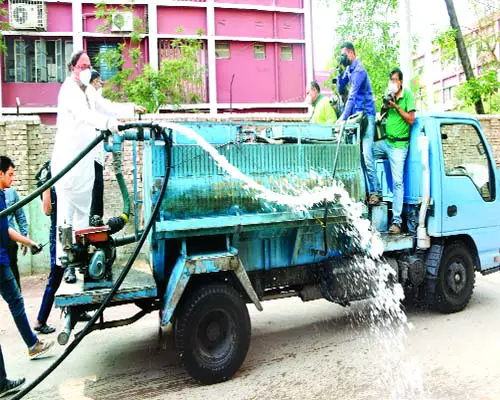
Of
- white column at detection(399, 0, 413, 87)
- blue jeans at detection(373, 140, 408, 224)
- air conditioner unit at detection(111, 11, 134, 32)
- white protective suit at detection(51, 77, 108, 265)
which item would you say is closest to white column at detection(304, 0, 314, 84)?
air conditioner unit at detection(111, 11, 134, 32)

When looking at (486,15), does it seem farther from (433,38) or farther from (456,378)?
(456,378)

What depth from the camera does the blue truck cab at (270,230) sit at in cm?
397

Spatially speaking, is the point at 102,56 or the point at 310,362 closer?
the point at 310,362

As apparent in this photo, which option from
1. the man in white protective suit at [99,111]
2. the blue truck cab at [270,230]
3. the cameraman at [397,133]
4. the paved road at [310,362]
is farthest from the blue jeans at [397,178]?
the man in white protective suit at [99,111]

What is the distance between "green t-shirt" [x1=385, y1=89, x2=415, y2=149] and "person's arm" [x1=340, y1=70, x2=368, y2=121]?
49 cm

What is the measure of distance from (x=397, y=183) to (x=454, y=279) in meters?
1.33

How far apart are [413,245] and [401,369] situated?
69.4 inches

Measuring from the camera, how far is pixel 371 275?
515cm

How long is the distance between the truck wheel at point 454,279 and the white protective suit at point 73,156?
3.97m

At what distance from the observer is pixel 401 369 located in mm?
4246

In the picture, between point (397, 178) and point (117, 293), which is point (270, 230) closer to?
point (117, 293)

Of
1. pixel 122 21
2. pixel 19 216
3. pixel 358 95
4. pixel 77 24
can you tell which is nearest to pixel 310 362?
pixel 358 95

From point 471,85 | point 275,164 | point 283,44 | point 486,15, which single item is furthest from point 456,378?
point 283,44

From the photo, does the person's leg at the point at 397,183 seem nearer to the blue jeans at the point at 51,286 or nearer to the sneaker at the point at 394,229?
the sneaker at the point at 394,229
